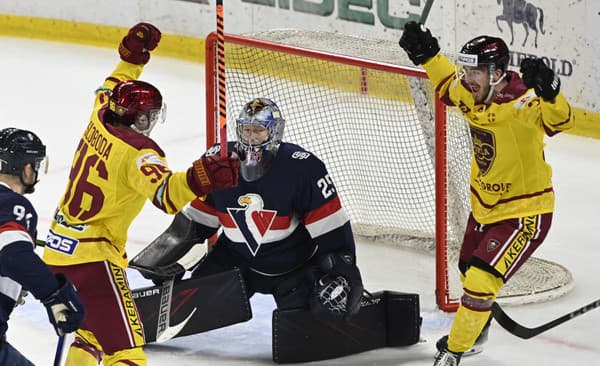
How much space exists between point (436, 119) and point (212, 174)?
71.8 inches

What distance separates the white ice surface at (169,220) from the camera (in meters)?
5.26

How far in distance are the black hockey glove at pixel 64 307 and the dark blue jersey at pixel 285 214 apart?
1.32 meters

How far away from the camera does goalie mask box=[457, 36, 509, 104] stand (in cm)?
474

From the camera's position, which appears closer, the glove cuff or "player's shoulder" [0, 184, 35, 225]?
"player's shoulder" [0, 184, 35, 225]

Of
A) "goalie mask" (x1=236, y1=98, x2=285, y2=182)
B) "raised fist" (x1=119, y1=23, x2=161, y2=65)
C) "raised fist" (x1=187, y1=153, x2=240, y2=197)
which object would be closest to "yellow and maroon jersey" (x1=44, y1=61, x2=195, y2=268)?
"raised fist" (x1=187, y1=153, x2=240, y2=197)

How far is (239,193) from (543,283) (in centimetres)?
170

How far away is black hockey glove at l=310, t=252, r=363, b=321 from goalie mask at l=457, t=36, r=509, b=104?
80 cm

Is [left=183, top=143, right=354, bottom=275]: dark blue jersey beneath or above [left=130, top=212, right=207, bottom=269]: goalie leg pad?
above

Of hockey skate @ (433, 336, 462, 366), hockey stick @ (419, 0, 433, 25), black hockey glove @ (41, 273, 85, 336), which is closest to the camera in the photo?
black hockey glove @ (41, 273, 85, 336)

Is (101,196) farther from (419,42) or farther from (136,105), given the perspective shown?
(419,42)

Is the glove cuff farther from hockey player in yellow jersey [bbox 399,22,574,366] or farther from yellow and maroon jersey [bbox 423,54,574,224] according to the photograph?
yellow and maroon jersey [bbox 423,54,574,224]

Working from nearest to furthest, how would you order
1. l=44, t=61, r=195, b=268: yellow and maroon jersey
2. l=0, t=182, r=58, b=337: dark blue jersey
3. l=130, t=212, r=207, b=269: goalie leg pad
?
l=0, t=182, r=58, b=337: dark blue jersey → l=44, t=61, r=195, b=268: yellow and maroon jersey → l=130, t=212, r=207, b=269: goalie leg pad

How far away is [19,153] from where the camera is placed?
3.82 metres

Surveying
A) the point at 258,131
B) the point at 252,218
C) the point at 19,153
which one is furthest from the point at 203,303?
the point at 19,153
